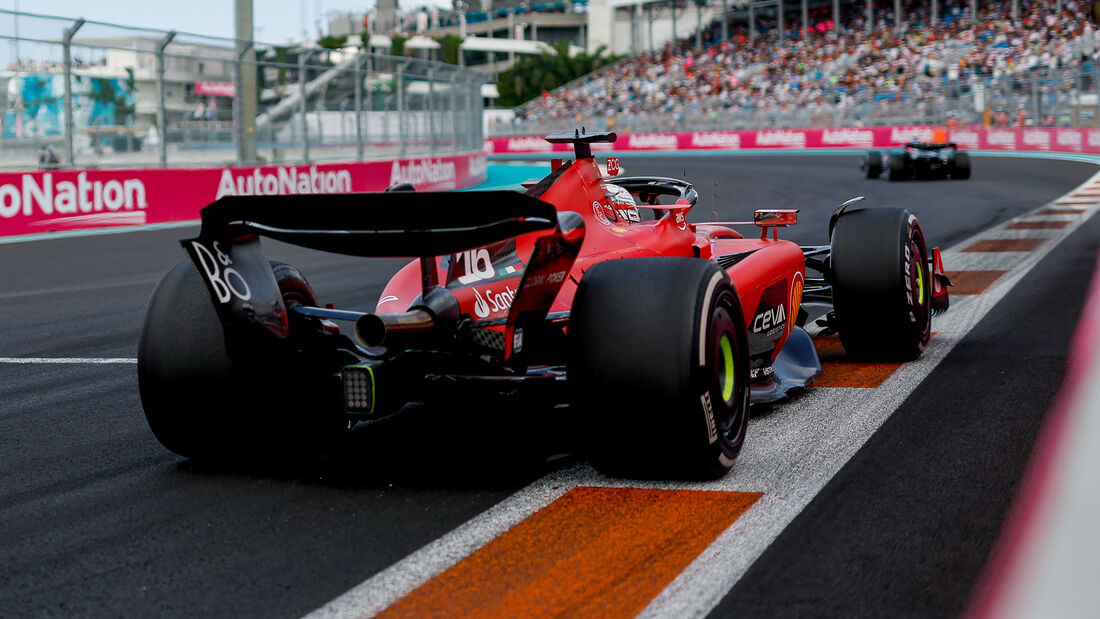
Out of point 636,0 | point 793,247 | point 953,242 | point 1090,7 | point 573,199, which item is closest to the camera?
point 573,199

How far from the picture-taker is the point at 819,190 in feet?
80.3

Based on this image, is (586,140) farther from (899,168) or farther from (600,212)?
(899,168)

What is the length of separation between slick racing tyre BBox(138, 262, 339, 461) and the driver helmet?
5.75 feet

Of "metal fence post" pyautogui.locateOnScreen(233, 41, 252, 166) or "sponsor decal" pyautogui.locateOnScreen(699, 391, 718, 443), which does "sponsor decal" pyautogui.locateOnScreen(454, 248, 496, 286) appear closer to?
"sponsor decal" pyautogui.locateOnScreen(699, 391, 718, 443)

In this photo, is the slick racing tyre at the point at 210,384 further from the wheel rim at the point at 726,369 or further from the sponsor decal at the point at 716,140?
the sponsor decal at the point at 716,140

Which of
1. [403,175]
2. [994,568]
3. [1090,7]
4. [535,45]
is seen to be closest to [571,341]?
[994,568]

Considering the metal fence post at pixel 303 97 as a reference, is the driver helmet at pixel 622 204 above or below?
below

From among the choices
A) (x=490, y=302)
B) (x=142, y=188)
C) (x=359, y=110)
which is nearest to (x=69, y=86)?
(x=142, y=188)

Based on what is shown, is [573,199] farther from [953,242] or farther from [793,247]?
[953,242]

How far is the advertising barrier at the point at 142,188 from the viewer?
1584cm

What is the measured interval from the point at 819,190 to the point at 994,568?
21937 millimetres

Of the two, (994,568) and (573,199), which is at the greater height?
(573,199)

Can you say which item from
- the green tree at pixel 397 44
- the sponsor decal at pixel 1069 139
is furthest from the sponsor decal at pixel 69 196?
the green tree at pixel 397 44

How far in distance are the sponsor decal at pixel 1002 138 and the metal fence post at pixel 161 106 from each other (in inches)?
1088
